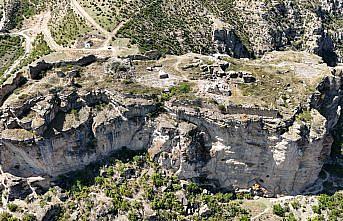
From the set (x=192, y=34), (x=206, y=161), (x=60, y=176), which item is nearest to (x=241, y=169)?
(x=206, y=161)

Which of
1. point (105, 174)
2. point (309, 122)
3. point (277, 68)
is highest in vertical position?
point (277, 68)

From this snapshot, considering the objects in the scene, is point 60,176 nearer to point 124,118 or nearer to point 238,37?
point 124,118

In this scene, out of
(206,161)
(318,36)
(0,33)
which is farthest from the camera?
(318,36)

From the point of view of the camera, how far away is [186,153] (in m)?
59.6

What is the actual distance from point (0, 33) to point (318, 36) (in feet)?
220

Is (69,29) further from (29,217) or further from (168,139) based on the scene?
A: (29,217)

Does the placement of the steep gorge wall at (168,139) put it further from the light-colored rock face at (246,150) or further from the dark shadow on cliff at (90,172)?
the dark shadow on cliff at (90,172)

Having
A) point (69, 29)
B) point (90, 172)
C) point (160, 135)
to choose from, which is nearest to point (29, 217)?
point (90, 172)

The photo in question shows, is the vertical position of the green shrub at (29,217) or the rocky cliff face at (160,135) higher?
the rocky cliff face at (160,135)

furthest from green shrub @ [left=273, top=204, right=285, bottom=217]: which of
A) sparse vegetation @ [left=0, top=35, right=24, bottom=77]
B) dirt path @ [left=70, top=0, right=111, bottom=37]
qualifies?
sparse vegetation @ [left=0, top=35, right=24, bottom=77]

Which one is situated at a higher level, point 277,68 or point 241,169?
point 277,68

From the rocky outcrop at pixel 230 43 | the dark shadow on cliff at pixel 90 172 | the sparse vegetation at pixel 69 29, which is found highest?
the sparse vegetation at pixel 69 29

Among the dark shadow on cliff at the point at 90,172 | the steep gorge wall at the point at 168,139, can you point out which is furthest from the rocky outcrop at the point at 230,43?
the dark shadow on cliff at the point at 90,172

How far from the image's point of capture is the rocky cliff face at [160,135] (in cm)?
5803
